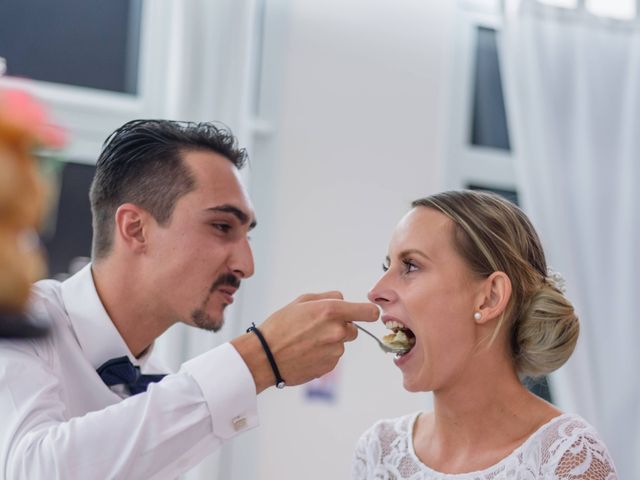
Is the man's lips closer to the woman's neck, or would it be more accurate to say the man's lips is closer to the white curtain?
the woman's neck

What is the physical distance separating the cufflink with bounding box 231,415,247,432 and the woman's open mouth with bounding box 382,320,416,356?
48cm

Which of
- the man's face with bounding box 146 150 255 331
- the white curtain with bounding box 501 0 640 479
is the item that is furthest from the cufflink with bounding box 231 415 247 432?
the white curtain with bounding box 501 0 640 479

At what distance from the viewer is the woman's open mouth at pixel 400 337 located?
1841 millimetres

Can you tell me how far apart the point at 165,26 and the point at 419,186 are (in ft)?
3.80

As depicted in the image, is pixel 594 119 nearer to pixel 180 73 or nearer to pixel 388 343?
pixel 180 73

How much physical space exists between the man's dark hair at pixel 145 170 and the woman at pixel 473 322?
0.52 m

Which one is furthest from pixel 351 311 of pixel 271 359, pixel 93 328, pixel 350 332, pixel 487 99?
pixel 487 99

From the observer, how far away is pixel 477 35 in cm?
381

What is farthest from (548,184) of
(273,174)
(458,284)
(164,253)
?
(164,253)

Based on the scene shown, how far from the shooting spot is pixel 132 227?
1953 mm

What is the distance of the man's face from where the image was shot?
1919 mm

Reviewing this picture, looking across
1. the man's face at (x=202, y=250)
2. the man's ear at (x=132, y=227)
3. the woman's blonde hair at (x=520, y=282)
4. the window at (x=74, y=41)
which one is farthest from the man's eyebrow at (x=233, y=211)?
the window at (x=74, y=41)

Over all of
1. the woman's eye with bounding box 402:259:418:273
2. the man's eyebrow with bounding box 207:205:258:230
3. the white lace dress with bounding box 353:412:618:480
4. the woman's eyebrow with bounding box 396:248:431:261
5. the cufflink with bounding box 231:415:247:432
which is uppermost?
the man's eyebrow with bounding box 207:205:258:230

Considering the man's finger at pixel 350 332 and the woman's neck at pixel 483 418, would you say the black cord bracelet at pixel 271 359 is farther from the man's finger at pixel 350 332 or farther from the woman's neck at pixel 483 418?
the woman's neck at pixel 483 418
